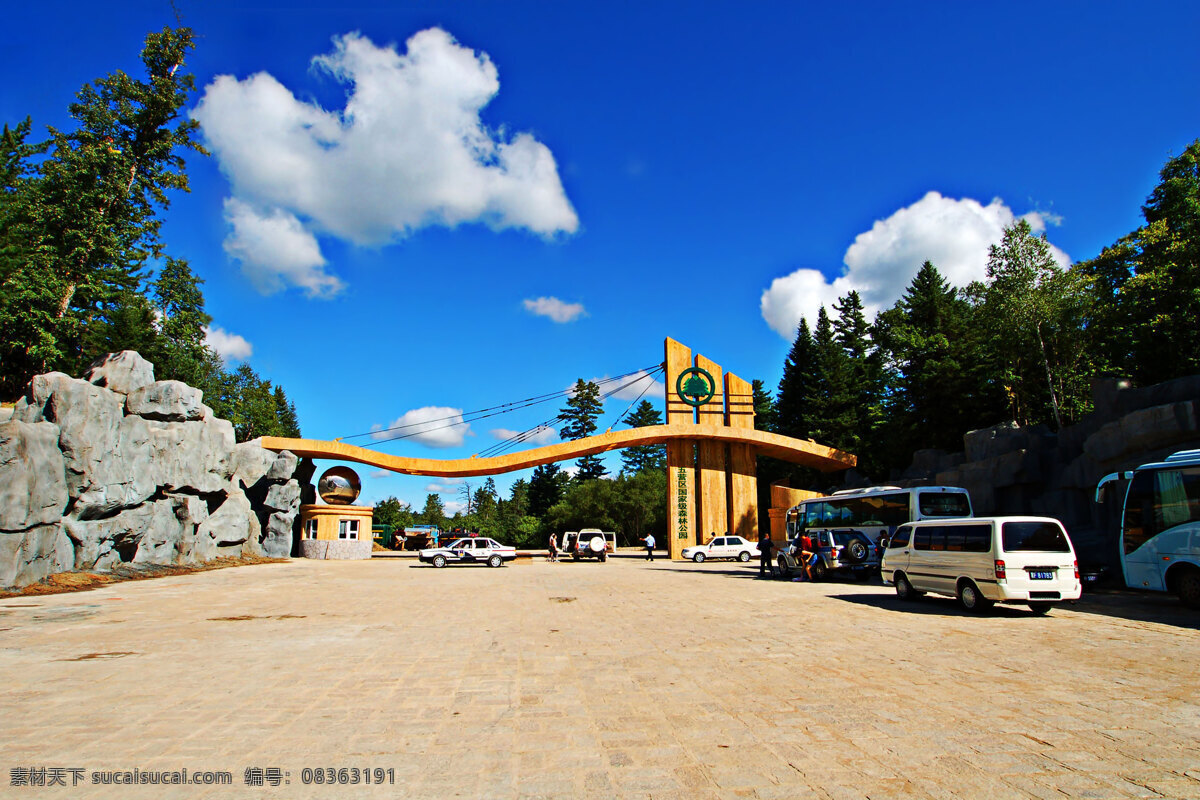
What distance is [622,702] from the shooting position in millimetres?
5988

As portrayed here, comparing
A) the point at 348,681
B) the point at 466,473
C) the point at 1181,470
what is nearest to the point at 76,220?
the point at 466,473

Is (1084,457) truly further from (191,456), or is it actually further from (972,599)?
(191,456)

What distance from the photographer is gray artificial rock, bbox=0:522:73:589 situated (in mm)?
15341

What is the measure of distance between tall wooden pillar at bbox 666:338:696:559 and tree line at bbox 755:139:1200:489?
15.3 m

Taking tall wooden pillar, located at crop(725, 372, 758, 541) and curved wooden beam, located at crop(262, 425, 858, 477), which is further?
tall wooden pillar, located at crop(725, 372, 758, 541)

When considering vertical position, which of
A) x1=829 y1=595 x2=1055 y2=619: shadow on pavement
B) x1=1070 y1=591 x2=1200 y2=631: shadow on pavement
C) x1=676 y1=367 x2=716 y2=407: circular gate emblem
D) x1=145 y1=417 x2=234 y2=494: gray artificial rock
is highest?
x1=676 y1=367 x2=716 y2=407: circular gate emblem

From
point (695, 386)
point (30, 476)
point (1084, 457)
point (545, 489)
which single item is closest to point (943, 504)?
point (1084, 457)

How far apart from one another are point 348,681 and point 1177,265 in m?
31.4

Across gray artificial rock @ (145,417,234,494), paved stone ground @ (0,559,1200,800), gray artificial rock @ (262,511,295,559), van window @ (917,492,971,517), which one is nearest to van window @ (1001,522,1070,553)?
paved stone ground @ (0,559,1200,800)

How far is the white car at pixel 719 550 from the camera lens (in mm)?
32625

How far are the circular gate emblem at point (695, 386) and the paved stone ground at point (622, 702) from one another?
2391 cm

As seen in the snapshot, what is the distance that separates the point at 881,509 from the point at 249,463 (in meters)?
28.9

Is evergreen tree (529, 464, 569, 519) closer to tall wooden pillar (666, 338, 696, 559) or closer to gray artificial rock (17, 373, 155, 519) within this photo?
tall wooden pillar (666, 338, 696, 559)

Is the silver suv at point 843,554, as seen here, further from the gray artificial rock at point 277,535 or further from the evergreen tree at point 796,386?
the evergreen tree at point 796,386
